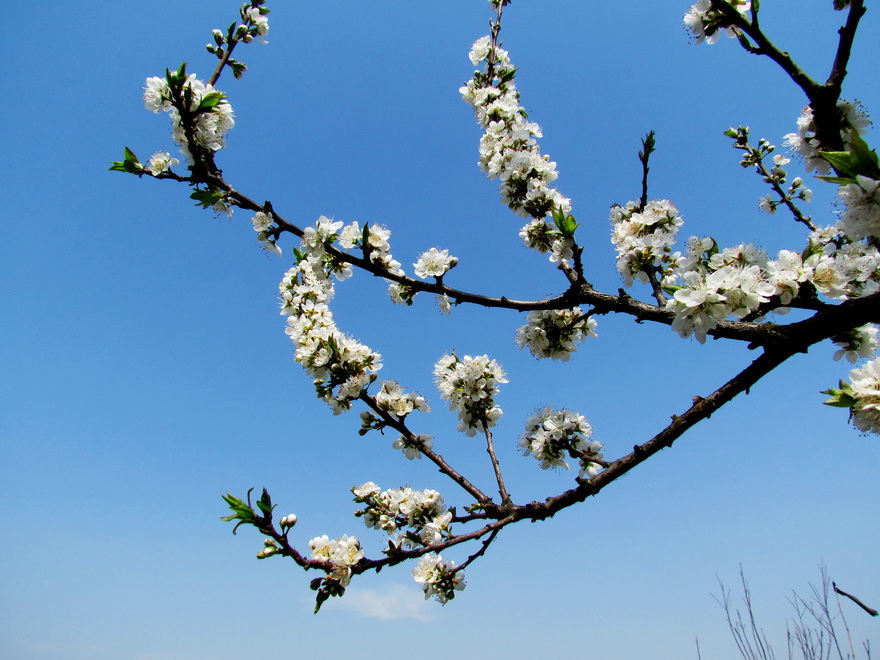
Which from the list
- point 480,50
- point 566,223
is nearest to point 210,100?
point 566,223

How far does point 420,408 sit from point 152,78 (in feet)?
10.4

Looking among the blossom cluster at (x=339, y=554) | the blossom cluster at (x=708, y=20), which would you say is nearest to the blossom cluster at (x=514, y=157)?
the blossom cluster at (x=708, y=20)

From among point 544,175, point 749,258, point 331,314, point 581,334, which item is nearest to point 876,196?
point 749,258

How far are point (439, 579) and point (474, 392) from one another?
142cm

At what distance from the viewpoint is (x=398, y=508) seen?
4012 millimetres

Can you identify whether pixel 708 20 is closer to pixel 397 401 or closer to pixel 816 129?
pixel 816 129

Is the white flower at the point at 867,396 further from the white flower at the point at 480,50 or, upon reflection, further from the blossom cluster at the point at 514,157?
the white flower at the point at 480,50

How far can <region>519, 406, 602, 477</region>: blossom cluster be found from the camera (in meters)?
3.58

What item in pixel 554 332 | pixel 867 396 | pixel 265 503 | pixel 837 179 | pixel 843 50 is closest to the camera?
pixel 837 179

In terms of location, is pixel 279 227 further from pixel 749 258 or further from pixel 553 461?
pixel 749 258

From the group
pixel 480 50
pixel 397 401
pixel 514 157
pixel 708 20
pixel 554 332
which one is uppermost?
pixel 480 50

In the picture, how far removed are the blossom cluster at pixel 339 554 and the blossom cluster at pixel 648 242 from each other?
2.52 m

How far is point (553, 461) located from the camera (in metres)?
3.69

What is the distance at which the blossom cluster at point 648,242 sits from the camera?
10.3ft
